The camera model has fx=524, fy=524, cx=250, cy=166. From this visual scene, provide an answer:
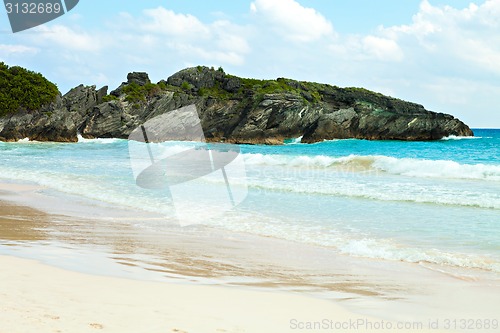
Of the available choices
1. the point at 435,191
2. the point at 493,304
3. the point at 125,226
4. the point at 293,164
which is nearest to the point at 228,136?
the point at 293,164

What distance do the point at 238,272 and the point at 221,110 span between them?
68.4 metres

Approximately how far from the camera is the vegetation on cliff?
65.2 m

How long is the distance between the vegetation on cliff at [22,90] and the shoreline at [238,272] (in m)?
61.8

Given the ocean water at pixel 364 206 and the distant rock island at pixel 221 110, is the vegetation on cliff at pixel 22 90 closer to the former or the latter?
the distant rock island at pixel 221 110

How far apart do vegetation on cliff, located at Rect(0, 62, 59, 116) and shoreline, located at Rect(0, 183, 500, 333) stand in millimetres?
61841

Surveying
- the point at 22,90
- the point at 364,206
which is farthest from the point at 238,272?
the point at 22,90

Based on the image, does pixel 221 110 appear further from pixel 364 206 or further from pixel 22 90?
pixel 364 206

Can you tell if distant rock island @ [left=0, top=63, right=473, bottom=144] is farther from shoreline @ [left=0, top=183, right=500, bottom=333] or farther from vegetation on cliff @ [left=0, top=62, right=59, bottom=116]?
shoreline @ [left=0, top=183, right=500, bottom=333]

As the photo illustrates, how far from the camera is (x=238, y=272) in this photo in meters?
6.20

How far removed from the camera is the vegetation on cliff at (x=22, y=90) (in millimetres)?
65188

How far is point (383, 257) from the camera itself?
7.34m

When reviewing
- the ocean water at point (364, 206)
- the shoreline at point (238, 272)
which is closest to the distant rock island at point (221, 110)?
the ocean water at point (364, 206)

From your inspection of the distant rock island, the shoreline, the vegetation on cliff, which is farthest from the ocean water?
the vegetation on cliff

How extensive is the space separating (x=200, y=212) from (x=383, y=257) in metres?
5.07
